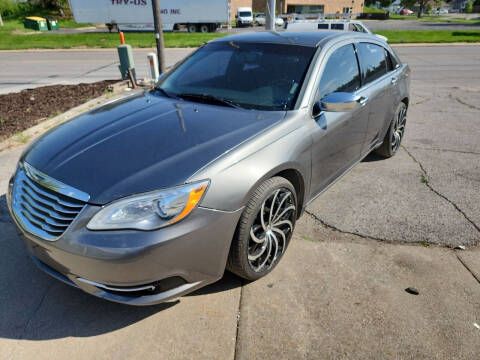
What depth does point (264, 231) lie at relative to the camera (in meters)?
2.49

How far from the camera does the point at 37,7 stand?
169 feet

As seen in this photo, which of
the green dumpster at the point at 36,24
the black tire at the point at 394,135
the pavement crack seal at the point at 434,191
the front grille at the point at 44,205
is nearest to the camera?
the front grille at the point at 44,205

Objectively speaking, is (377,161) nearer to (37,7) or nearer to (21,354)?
(21,354)

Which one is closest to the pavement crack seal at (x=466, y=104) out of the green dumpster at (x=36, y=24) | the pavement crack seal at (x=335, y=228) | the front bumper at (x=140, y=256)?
the pavement crack seal at (x=335, y=228)

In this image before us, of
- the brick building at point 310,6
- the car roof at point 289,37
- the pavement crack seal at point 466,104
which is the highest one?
the brick building at point 310,6

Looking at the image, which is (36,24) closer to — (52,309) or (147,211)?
(52,309)

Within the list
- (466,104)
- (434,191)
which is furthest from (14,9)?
(434,191)

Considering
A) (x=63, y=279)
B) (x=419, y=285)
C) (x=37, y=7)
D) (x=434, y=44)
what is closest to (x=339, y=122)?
(x=419, y=285)

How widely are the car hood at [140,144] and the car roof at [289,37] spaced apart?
95cm

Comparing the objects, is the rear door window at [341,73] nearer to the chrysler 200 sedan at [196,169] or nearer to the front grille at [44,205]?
the chrysler 200 sedan at [196,169]

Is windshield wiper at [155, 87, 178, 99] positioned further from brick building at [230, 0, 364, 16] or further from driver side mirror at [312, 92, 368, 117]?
brick building at [230, 0, 364, 16]

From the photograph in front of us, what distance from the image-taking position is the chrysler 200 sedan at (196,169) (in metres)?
1.91

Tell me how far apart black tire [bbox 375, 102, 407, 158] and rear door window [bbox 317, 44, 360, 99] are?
1.28 m

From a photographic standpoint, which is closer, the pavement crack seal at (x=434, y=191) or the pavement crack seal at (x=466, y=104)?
the pavement crack seal at (x=434, y=191)
